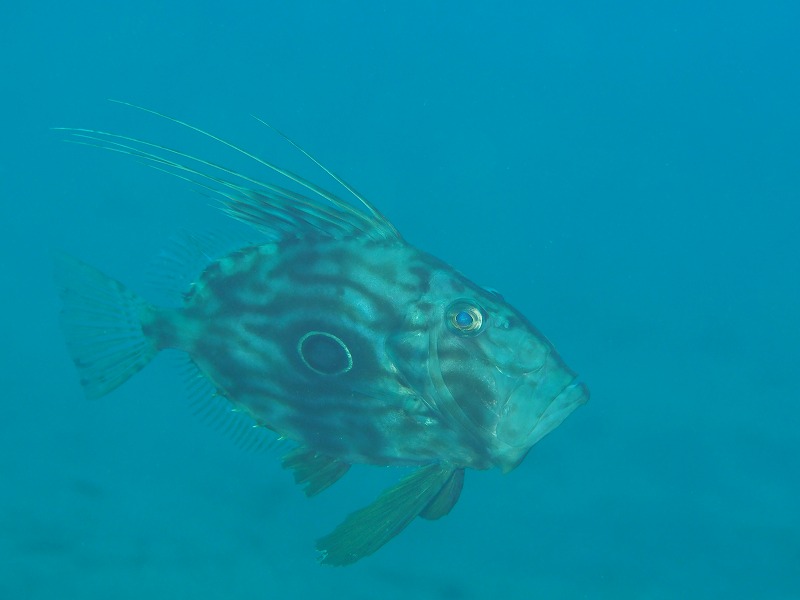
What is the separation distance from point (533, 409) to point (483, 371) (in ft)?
0.66

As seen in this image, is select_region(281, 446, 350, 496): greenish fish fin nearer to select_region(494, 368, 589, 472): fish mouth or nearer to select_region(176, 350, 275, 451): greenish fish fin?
select_region(176, 350, 275, 451): greenish fish fin

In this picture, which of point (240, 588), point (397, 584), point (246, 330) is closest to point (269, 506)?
point (240, 588)

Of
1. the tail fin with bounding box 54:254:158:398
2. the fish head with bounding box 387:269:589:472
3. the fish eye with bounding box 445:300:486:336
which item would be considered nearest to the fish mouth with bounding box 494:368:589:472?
the fish head with bounding box 387:269:589:472

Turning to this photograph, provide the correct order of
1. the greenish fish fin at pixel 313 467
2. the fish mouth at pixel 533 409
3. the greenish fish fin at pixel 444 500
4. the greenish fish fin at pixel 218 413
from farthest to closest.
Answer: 1. the greenish fish fin at pixel 218 413
2. the greenish fish fin at pixel 313 467
3. the greenish fish fin at pixel 444 500
4. the fish mouth at pixel 533 409

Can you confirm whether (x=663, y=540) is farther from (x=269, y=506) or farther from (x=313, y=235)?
(x=313, y=235)

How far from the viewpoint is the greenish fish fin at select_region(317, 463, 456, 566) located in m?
2.10

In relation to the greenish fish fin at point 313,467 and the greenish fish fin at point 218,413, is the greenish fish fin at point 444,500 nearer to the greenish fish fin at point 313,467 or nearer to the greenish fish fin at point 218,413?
the greenish fish fin at point 313,467

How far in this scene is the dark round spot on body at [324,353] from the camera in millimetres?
2233

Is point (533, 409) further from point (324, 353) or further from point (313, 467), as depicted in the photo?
point (313, 467)

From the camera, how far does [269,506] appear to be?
690 cm

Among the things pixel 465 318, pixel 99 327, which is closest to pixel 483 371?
pixel 465 318

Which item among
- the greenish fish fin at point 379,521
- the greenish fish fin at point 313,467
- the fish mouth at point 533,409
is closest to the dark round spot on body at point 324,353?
the greenish fish fin at point 313,467

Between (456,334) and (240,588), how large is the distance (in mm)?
5162

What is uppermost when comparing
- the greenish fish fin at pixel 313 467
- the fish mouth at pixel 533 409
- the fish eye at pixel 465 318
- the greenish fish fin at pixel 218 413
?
the fish eye at pixel 465 318
